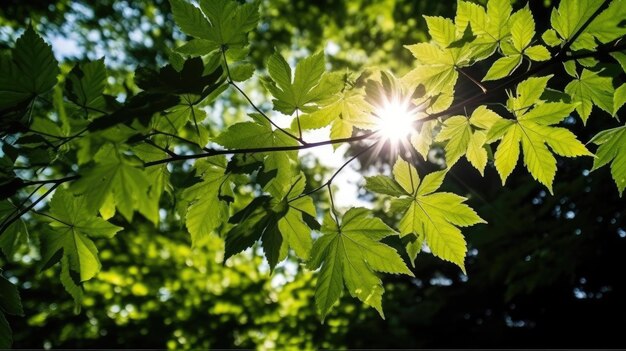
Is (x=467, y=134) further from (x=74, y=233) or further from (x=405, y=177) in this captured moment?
(x=74, y=233)

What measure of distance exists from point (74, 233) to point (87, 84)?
1.89 feet

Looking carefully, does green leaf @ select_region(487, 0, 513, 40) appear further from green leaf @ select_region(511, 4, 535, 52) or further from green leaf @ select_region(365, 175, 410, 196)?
green leaf @ select_region(365, 175, 410, 196)

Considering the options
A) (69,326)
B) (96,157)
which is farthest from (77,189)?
(69,326)

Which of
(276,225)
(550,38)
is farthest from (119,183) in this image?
(550,38)

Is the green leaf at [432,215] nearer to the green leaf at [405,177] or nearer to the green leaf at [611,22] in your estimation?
the green leaf at [405,177]

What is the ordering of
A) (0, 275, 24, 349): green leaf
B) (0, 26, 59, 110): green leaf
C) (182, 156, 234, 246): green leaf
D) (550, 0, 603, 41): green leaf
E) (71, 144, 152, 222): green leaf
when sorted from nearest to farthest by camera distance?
1. (71, 144, 152, 222): green leaf
2. (0, 26, 59, 110): green leaf
3. (550, 0, 603, 41): green leaf
4. (0, 275, 24, 349): green leaf
5. (182, 156, 234, 246): green leaf

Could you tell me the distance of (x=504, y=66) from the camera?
120cm

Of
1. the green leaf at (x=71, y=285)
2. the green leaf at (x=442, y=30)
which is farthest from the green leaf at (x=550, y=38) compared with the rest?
the green leaf at (x=71, y=285)

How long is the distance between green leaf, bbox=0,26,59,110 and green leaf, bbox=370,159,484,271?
1030 mm

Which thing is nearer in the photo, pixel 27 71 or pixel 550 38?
pixel 27 71

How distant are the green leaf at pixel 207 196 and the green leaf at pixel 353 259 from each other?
0.35 meters

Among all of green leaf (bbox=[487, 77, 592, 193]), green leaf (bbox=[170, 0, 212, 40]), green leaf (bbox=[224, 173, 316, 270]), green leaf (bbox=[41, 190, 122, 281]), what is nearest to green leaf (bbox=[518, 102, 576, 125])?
green leaf (bbox=[487, 77, 592, 193])

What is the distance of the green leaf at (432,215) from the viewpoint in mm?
1314

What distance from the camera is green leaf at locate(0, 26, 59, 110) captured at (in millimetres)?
956
